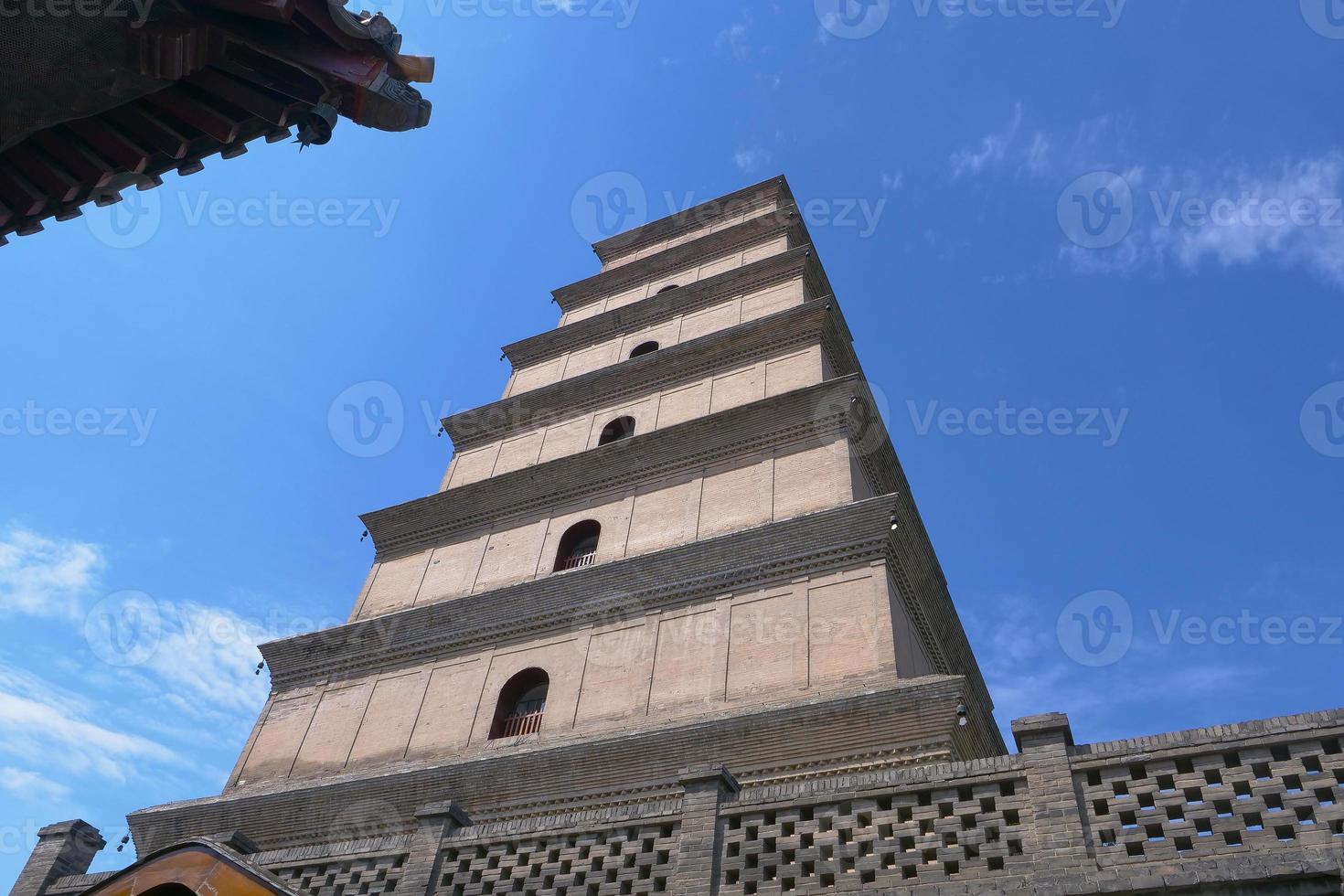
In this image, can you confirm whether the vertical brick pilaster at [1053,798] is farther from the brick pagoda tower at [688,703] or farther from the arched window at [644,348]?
the arched window at [644,348]

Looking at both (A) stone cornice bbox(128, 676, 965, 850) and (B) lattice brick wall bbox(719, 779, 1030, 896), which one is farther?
(A) stone cornice bbox(128, 676, 965, 850)

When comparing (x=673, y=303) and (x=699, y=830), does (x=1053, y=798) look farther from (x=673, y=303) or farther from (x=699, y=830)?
(x=673, y=303)

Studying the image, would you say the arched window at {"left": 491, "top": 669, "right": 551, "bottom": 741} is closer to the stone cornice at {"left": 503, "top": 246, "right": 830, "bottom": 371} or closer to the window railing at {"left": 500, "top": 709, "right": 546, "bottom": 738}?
the window railing at {"left": 500, "top": 709, "right": 546, "bottom": 738}

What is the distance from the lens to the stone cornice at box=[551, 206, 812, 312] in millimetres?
21125

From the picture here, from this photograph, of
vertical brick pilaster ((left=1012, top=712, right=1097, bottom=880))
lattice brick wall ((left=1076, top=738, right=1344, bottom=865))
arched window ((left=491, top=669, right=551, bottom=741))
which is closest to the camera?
lattice brick wall ((left=1076, top=738, right=1344, bottom=865))

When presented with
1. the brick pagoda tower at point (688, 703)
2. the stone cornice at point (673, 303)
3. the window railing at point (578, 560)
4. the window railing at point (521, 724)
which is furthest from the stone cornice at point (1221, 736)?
the stone cornice at point (673, 303)

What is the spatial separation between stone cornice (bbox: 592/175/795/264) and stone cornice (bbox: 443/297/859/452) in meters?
5.21

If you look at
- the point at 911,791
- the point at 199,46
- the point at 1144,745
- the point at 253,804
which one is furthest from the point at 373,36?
the point at 253,804

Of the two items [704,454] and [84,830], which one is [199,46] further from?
[704,454]

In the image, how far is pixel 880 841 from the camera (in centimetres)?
703

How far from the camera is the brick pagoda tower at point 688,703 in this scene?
6523 millimetres

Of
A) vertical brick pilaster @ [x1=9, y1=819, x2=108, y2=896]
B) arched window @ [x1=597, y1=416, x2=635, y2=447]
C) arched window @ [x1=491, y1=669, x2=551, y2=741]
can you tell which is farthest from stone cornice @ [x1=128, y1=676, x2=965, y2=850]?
arched window @ [x1=597, y1=416, x2=635, y2=447]

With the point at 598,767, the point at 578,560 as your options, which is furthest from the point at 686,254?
the point at 598,767

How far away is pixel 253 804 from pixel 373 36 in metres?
9.66
